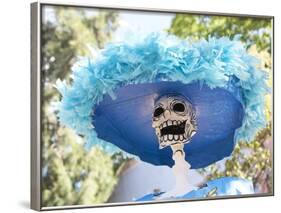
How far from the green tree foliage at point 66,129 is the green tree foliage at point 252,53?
740mm

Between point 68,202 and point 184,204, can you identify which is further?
point 184,204

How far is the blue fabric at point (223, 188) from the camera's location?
6379 mm

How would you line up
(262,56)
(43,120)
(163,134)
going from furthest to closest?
(262,56)
(163,134)
(43,120)

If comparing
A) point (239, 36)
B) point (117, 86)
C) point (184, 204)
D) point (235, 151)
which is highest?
point (239, 36)

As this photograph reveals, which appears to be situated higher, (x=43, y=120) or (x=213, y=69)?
(x=213, y=69)

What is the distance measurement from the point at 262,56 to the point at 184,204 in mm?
1285

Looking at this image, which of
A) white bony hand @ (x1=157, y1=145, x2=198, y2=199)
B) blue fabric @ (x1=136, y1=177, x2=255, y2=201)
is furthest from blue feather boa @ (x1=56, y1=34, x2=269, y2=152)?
white bony hand @ (x1=157, y1=145, x2=198, y2=199)

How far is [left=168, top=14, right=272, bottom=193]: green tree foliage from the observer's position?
20.9ft

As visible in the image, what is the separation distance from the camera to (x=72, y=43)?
5.85 metres

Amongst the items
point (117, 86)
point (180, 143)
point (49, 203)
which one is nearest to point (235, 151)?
point (180, 143)

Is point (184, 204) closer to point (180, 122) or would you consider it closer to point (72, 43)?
point (180, 122)

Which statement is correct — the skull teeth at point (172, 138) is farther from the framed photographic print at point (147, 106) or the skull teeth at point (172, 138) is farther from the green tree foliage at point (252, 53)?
the green tree foliage at point (252, 53)

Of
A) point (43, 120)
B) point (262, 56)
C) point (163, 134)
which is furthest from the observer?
point (262, 56)

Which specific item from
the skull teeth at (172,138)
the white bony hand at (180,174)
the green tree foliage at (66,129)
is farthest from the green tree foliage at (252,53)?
the green tree foliage at (66,129)
